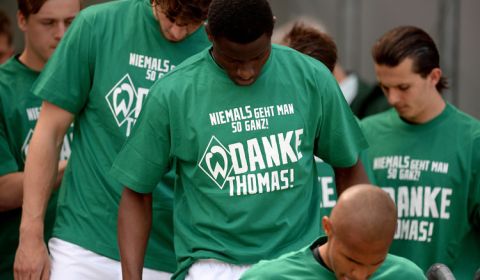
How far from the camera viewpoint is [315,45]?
5.50 metres

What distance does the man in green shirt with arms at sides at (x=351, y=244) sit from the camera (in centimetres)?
387

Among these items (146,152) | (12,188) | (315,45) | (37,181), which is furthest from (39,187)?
(315,45)

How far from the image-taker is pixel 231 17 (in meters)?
4.14

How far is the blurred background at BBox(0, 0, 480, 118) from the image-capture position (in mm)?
8438

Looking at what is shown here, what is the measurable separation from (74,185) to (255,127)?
1066mm

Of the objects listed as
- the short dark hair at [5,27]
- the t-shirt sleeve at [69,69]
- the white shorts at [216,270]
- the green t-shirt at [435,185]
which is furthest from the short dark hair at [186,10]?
the short dark hair at [5,27]

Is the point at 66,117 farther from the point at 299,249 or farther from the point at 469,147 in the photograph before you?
the point at 469,147

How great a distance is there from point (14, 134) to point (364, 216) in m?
2.39

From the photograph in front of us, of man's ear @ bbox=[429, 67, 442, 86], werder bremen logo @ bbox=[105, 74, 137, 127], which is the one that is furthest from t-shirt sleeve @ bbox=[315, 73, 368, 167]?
man's ear @ bbox=[429, 67, 442, 86]

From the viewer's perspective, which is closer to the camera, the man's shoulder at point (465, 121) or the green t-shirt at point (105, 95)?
the green t-shirt at point (105, 95)

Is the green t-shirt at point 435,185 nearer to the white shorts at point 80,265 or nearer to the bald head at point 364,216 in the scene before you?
the white shorts at point 80,265

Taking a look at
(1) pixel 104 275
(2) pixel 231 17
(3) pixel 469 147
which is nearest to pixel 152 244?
(1) pixel 104 275

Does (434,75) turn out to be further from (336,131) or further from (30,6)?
(30,6)

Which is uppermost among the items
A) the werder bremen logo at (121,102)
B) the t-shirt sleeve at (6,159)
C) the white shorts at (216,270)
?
the werder bremen logo at (121,102)
